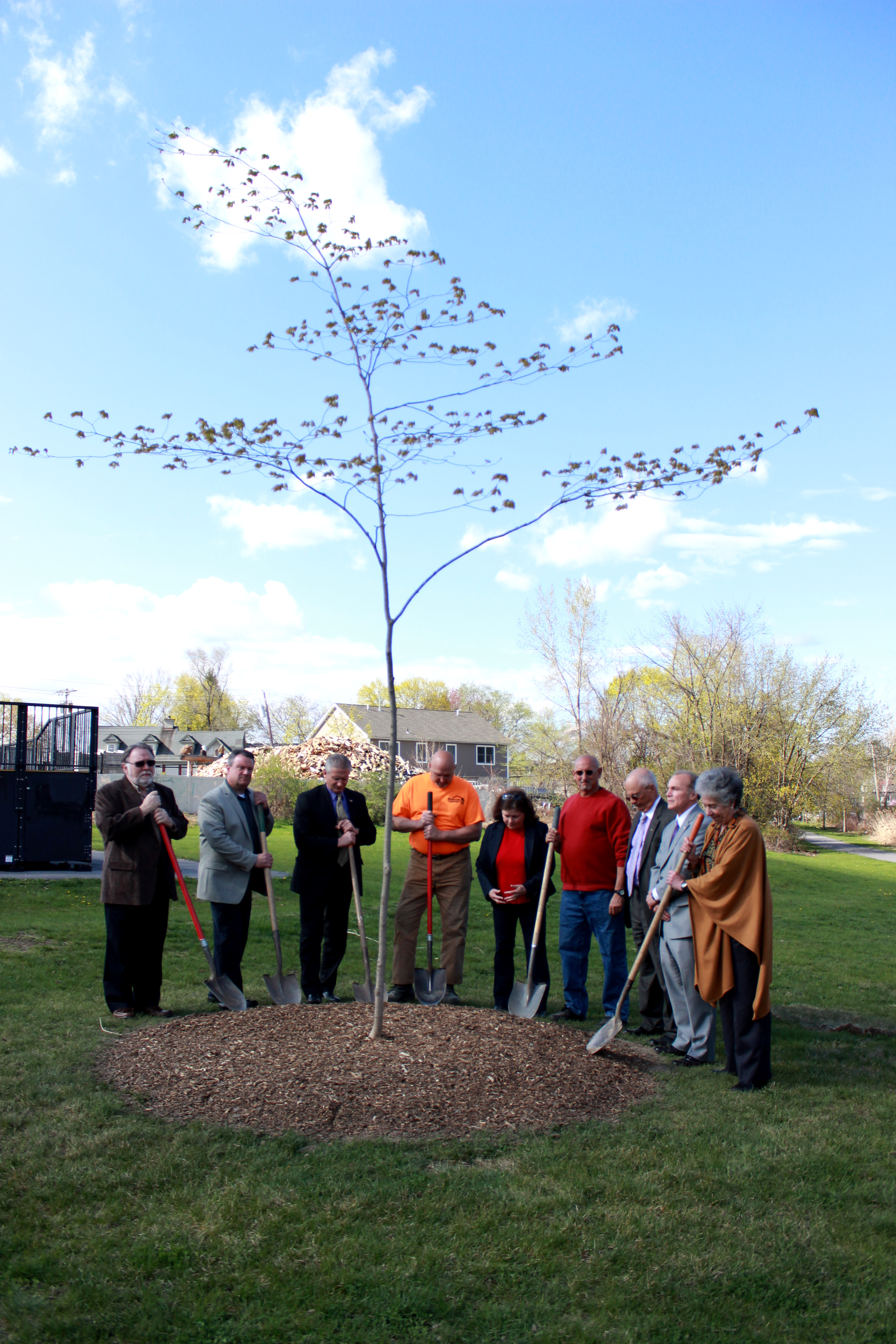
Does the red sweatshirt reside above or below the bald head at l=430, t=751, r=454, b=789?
below

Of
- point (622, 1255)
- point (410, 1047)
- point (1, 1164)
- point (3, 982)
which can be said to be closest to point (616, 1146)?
point (622, 1255)

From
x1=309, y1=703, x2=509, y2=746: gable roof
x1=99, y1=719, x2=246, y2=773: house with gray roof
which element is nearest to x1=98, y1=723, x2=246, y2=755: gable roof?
x1=99, y1=719, x2=246, y2=773: house with gray roof

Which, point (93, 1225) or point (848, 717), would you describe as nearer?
point (93, 1225)

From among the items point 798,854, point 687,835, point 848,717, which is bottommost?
point 798,854

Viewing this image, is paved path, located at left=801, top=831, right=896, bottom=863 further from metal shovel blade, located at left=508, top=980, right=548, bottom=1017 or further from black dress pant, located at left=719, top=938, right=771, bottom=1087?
black dress pant, located at left=719, top=938, right=771, bottom=1087

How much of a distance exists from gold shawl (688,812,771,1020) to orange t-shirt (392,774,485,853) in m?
2.13

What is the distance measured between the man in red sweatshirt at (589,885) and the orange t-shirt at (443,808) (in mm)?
669

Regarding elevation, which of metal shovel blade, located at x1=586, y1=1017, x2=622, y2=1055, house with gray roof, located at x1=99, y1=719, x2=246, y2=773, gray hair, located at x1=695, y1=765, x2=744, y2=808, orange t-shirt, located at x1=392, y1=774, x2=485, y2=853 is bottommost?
metal shovel blade, located at x1=586, y1=1017, x2=622, y2=1055

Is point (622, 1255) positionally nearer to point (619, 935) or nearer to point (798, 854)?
point (619, 935)

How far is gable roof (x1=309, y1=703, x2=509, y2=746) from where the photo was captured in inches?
2598

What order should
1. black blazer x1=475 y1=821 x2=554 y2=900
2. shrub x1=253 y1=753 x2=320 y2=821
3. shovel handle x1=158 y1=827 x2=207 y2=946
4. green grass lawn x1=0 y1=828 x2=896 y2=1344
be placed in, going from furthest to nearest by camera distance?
1. shrub x1=253 y1=753 x2=320 y2=821
2. black blazer x1=475 y1=821 x2=554 y2=900
3. shovel handle x1=158 y1=827 x2=207 y2=946
4. green grass lawn x1=0 y1=828 x2=896 y2=1344

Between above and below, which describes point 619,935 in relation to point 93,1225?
above

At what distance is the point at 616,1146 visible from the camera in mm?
4441

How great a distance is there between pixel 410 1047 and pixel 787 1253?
7.83ft
